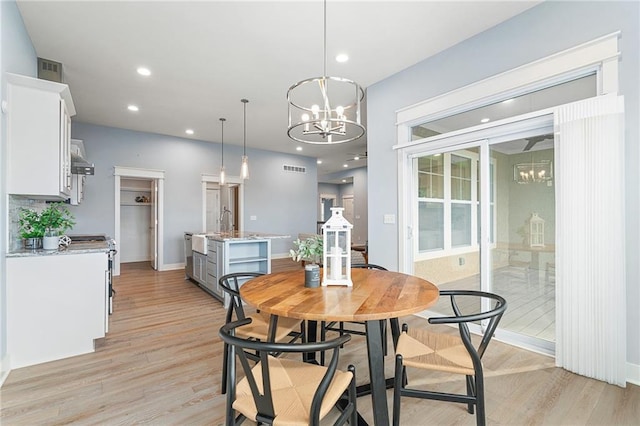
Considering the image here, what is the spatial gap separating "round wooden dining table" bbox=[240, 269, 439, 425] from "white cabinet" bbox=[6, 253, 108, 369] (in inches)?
68.7

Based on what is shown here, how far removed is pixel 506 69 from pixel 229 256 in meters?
3.79

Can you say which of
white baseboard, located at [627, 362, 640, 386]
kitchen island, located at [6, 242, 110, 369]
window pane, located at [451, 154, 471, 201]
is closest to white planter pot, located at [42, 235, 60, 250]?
kitchen island, located at [6, 242, 110, 369]

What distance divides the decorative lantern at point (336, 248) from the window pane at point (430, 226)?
2078mm

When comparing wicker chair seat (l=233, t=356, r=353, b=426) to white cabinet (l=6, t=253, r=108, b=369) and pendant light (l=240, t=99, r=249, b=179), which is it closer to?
white cabinet (l=6, t=253, r=108, b=369)

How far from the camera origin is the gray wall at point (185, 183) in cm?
598

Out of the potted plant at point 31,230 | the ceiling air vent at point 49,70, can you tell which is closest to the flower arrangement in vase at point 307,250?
the potted plant at point 31,230

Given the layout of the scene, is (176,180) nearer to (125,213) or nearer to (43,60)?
(125,213)

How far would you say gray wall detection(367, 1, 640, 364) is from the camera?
2.13m

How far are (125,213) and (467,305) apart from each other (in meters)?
8.30

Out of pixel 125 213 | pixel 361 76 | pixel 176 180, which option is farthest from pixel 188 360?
pixel 125 213

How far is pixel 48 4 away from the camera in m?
2.58

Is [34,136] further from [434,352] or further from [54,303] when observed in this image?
[434,352]

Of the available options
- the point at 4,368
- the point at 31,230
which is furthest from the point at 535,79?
the point at 4,368

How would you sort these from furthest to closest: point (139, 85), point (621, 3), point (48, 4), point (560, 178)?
point (139, 85)
point (48, 4)
point (560, 178)
point (621, 3)
